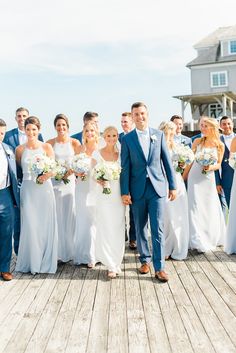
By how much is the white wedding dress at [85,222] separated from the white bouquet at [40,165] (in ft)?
2.08

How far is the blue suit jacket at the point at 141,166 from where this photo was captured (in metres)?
5.82

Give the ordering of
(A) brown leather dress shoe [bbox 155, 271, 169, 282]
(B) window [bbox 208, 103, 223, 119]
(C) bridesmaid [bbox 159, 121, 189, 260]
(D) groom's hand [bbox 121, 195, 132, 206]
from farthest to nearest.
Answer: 1. (B) window [bbox 208, 103, 223, 119]
2. (C) bridesmaid [bbox 159, 121, 189, 260]
3. (D) groom's hand [bbox 121, 195, 132, 206]
4. (A) brown leather dress shoe [bbox 155, 271, 169, 282]

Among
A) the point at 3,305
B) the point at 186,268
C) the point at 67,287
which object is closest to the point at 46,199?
the point at 67,287

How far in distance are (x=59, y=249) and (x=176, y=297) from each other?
2452 millimetres

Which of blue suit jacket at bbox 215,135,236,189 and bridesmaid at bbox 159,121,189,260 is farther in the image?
blue suit jacket at bbox 215,135,236,189

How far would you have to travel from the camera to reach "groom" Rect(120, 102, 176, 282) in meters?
5.79

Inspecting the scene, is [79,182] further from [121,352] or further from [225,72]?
[225,72]

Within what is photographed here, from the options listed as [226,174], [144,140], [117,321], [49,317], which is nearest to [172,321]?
[117,321]

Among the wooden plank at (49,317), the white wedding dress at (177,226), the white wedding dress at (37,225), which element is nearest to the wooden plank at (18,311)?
the wooden plank at (49,317)

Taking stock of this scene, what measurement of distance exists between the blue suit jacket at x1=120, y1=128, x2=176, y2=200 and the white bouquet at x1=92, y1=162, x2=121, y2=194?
0.35ft

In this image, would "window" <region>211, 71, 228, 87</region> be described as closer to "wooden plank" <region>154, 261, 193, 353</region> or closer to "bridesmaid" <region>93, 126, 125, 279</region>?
"bridesmaid" <region>93, 126, 125, 279</region>

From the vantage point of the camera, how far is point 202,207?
7.33 meters

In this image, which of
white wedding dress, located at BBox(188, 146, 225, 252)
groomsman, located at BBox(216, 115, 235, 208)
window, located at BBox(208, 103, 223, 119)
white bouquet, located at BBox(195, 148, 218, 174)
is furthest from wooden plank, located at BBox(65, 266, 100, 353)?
window, located at BBox(208, 103, 223, 119)

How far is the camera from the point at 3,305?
16.1 feet
